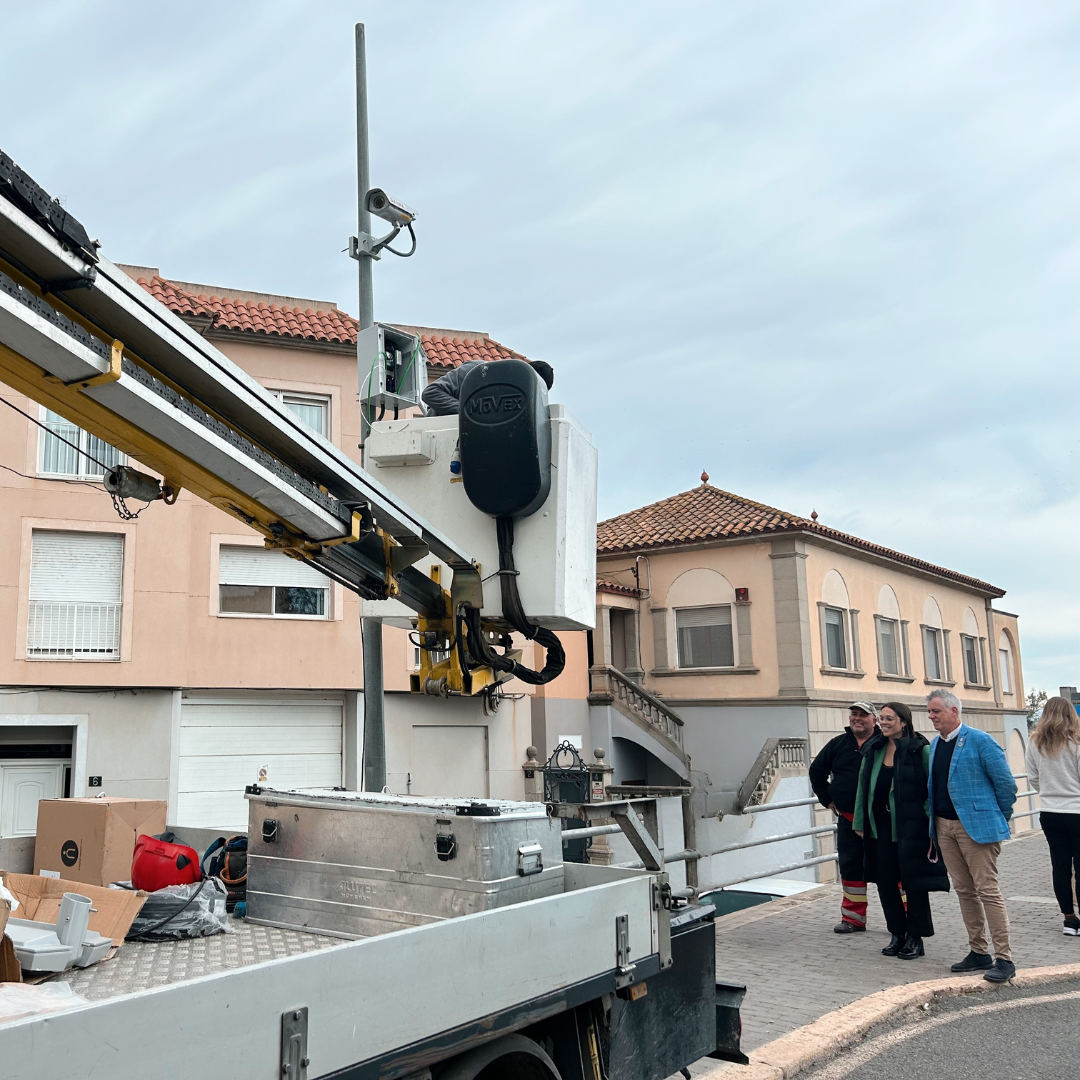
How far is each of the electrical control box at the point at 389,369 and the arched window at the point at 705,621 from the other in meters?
20.4

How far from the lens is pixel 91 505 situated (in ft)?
57.8

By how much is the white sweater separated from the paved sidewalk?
40.3 inches

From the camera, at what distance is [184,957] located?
12.9ft

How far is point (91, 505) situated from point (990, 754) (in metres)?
15.0

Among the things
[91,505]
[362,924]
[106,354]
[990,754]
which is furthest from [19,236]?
[91,505]

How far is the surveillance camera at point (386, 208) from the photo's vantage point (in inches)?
323

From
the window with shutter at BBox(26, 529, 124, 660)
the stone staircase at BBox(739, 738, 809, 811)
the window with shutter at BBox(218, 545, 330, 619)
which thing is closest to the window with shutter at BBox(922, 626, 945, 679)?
the stone staircase at BBox(739, 738, 809, 811)

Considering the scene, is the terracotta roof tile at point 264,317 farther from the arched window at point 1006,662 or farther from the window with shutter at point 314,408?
the arched window at point 1006,662

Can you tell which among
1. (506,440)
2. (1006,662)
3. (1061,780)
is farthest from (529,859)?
(1006,662)

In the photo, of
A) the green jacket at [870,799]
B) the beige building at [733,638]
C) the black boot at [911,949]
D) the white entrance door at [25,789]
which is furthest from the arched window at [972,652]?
the black boot at [911,949]

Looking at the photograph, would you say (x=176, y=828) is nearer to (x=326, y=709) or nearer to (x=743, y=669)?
(x=326, y=709)

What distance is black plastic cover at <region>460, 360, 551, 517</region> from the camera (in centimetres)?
519

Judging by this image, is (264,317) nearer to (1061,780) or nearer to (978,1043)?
(1061,780)

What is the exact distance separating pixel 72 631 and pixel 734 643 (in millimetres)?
15928
